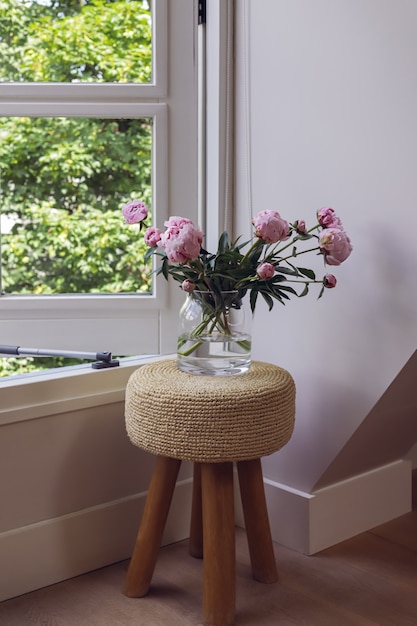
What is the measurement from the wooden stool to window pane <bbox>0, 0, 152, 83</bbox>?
1.24 metres

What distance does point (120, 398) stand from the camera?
1.99 m

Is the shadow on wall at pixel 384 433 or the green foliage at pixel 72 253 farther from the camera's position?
the green foliage at pixel 72 253

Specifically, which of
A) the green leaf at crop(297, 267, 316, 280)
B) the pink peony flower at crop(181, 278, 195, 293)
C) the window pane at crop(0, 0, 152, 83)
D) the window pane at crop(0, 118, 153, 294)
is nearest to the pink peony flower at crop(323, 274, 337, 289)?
the green leaf at crop(297, 267, 316, 280)

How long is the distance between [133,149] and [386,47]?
2840 millimetres

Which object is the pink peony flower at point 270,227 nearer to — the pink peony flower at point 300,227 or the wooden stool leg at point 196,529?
the pink peony flower at point 300,227

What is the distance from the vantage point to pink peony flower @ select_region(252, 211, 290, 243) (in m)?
1.66

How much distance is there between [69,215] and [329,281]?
327 cm

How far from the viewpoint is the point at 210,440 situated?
1.60 m

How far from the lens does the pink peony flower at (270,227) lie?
5.44 feet

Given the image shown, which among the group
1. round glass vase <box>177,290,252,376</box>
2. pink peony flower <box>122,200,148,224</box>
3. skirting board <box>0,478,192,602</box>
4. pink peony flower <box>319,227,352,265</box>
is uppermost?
pink peony flower <box>122,200,148,224</box>

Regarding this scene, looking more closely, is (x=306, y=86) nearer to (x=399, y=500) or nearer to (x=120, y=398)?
(x=120, y=398)

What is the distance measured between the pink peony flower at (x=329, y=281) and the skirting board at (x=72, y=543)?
786 mm

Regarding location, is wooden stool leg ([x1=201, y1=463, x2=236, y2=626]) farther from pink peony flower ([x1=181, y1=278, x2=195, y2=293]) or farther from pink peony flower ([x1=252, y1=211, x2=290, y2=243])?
pink peony flower ([x1=252, y1=211, x2=290, y2=243])

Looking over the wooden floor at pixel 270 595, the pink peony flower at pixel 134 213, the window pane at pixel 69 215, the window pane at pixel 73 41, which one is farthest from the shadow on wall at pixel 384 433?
the window pane at pixel 69 215
